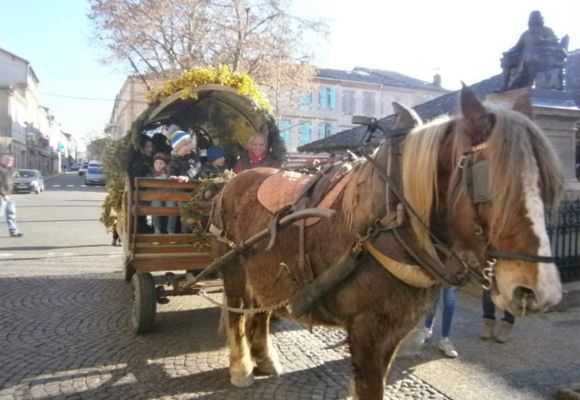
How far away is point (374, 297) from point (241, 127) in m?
4.40

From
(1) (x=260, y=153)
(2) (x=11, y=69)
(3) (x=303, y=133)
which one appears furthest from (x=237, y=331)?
(2) (x=11, y=69)

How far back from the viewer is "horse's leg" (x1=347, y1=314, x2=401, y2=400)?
243cm

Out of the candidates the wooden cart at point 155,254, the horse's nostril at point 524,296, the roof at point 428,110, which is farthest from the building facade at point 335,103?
the horse's nostril at point 524,296

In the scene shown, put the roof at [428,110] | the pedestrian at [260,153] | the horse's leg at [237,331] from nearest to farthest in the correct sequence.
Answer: the horse's leg at [237,331], the pedestrian at [260,153], the roof at [428,110]

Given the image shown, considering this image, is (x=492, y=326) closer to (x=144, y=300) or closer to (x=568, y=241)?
(x=568, y=241)

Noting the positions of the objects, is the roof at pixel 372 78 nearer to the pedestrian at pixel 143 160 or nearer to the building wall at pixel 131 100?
the building wall at pixel 131 100

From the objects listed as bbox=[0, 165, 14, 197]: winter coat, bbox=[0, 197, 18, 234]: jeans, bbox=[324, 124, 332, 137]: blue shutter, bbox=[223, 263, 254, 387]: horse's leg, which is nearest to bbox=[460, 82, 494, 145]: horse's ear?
bbox=[223, 263, 254, 387]: horse's leg

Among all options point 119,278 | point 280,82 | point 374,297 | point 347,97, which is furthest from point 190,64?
point 347,97

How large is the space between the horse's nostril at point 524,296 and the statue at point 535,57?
263 inches

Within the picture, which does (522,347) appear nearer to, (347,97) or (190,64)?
(190,64)

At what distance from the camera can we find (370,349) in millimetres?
2445

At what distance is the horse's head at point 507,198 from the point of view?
5.77 ft

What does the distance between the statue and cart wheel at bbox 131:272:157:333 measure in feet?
20.9

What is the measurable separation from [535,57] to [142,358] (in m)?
7.06
